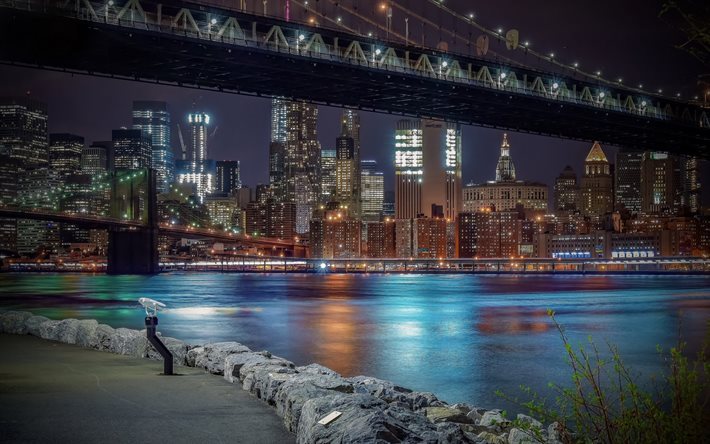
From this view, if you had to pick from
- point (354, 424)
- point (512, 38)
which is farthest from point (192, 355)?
point (512, 38)

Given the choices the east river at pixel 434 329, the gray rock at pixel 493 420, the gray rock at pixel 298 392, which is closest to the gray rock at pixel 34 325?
the east river at pixel 434 329

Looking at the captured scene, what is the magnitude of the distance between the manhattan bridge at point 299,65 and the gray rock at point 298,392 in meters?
35.9

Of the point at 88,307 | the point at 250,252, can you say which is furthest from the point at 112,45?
the point at 250,252

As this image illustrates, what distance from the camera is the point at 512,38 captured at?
78250 mm

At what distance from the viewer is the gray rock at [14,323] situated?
1497 centimetres

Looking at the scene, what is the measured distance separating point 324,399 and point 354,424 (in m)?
0.90

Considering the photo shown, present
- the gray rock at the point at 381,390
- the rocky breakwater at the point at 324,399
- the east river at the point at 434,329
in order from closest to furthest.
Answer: the rocky breakwater at the point at 324,399 → the gray rock at the point at 381,390 → the east river at the point at 434,329

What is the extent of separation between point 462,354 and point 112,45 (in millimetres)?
28991

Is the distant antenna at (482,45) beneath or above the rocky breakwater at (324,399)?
above

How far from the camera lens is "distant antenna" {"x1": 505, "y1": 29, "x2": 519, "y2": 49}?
7775 centimetres

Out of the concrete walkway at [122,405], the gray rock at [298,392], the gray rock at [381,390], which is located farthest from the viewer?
the gray rock at [381,390]

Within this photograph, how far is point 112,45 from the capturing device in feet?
140

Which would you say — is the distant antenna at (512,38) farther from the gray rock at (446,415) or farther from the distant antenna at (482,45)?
the gray rock at (446,415)

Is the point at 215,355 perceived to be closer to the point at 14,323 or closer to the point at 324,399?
the point at 324,399
